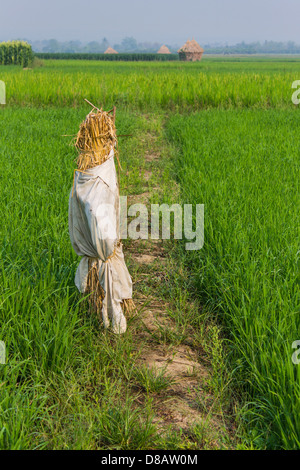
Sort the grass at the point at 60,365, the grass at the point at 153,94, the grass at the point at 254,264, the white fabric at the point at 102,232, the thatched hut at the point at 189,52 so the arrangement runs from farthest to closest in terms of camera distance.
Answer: the thatched hut at the point at 189,52
the grass at the point at 153,94
the white fabric at the point at 102,232
the grass at the point at 254,264
the grass at the point at 60,365

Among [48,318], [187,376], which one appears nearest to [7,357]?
[48,318]

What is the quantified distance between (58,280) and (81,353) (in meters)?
0.54

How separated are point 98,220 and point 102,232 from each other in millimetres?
59

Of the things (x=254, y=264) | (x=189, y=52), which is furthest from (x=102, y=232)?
(x=189, y=52)

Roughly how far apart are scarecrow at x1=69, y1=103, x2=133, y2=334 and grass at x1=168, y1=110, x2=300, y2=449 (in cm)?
62

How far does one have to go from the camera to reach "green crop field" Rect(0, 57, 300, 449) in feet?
5.57

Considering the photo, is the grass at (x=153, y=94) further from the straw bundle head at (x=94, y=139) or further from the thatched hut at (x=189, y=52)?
the thatched hut at (x=189, y=52)

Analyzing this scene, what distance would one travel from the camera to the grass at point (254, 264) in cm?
176

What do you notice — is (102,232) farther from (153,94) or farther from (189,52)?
(189,52)

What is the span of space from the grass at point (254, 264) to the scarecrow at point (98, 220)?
62 cm

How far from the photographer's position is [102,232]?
197cm

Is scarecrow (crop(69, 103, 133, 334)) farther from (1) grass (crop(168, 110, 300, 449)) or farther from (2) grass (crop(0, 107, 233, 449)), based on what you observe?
(1) grass (crop(168, 110, 300, 449))

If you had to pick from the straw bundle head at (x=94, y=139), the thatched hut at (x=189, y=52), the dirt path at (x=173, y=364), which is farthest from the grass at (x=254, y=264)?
the thatched hut at (x=189, y=52)
